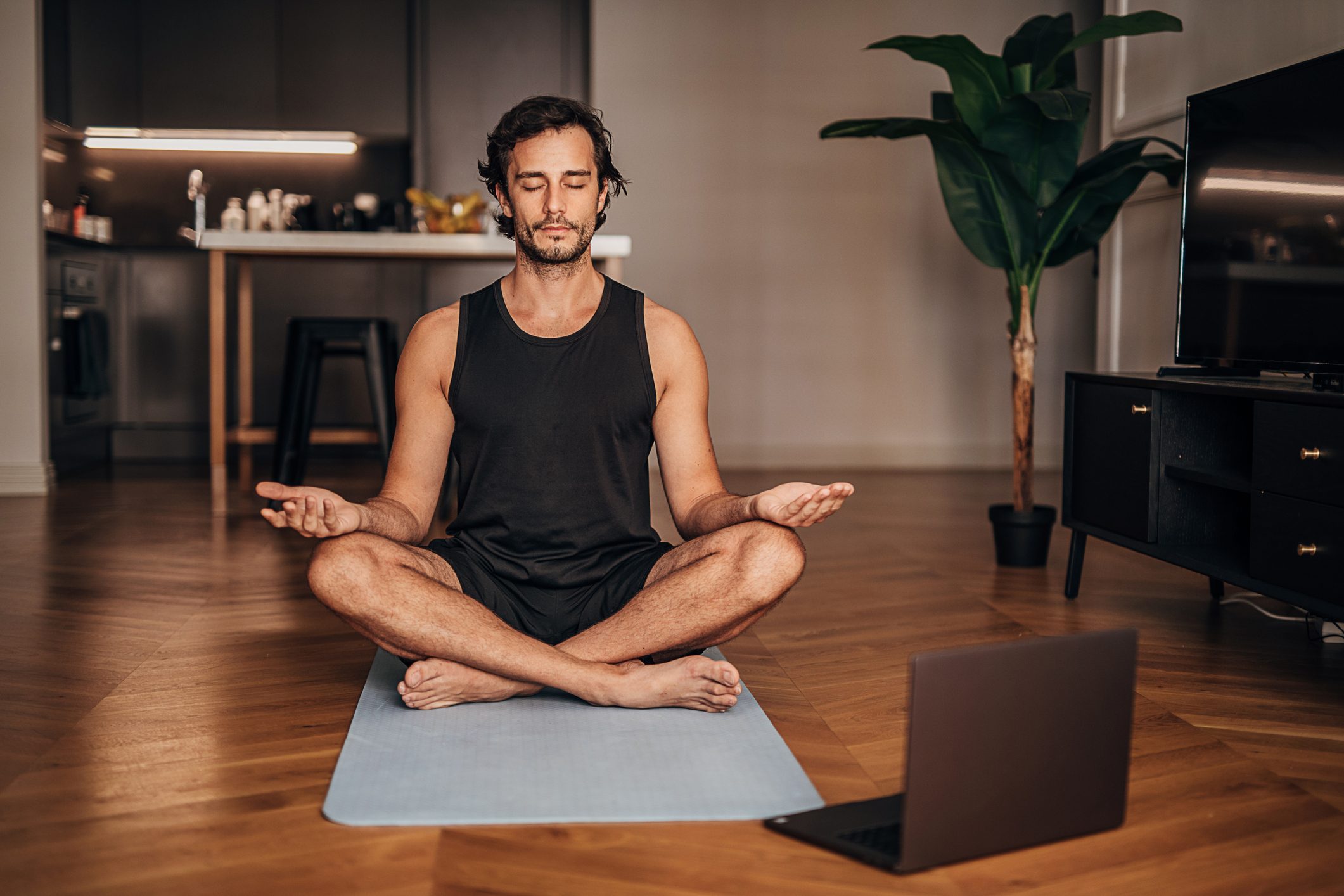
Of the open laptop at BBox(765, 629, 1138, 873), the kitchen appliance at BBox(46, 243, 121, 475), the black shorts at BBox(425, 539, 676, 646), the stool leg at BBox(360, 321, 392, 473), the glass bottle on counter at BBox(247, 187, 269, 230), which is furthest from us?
the kitchen appliance at BBox(46, 243, 121, 475)

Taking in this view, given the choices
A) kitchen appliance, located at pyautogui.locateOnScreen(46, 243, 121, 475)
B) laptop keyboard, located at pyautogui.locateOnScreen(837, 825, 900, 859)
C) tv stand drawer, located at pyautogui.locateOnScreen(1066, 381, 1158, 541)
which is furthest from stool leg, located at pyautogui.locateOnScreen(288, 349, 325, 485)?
laptop keyboard, located at pyautogui.locateOnScreen(837, 825, 900, 859)

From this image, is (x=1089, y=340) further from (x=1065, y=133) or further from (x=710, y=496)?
(x=710, y=496)

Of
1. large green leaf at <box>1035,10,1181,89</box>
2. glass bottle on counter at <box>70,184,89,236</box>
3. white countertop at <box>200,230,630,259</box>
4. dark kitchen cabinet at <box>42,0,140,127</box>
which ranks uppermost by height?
dark kitchen cabinet at <box>42,0,140,127</box>

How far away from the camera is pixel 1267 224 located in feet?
8.23

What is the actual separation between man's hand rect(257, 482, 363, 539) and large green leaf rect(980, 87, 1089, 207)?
2128mm

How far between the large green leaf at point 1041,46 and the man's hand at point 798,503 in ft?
6.40

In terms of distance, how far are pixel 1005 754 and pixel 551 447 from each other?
981 millimetres

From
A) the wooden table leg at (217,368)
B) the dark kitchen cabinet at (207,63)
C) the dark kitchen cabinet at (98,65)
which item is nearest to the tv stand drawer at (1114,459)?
the wooden table leg at (217,368)

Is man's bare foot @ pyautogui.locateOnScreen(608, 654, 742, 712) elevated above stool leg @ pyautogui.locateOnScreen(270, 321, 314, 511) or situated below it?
below

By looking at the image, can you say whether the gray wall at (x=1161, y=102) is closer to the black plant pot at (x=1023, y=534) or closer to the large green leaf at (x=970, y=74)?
the large green leaf at (x=970, y=74)

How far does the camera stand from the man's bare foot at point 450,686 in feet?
6.12

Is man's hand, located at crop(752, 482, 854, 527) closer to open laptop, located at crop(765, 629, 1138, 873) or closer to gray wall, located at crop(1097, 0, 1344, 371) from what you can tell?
open laptop, located at crop(765, 629, 1138, 873)

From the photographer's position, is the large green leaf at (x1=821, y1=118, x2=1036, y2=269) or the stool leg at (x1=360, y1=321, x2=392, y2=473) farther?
the stool leg at (x1=360, y1=321, x2=392, y2=473)

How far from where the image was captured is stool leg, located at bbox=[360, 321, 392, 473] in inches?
164
